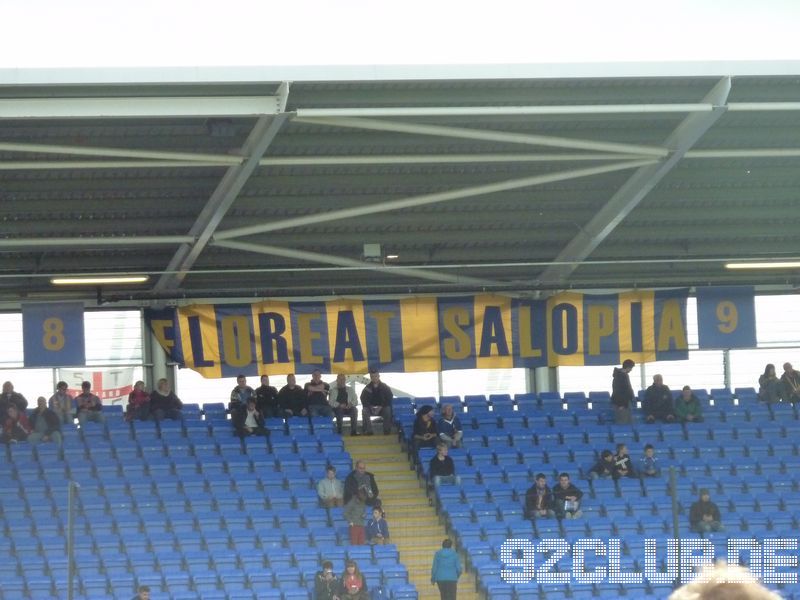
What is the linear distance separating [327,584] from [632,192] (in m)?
7.06

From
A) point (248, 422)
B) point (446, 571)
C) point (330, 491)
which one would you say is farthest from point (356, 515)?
point (248, 422)

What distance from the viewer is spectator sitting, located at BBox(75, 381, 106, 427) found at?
20.9 m

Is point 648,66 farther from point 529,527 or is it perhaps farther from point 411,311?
point 411,311

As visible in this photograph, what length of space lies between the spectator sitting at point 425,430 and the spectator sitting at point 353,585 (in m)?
5.10

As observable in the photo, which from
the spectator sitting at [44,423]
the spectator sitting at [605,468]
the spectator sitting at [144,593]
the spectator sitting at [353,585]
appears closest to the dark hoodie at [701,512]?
the spectator sitting at [605,468]

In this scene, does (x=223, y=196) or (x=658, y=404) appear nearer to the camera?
(x=223, y=196)

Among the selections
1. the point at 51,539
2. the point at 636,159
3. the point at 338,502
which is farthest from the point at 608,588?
the point at 51,539

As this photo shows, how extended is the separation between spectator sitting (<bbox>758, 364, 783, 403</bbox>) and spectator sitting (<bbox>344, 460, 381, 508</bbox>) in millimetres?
8211

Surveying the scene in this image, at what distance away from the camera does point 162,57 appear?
14.3 m

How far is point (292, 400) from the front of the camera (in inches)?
858

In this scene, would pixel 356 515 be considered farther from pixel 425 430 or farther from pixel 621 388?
pixel 621 388

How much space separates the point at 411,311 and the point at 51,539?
816 cm

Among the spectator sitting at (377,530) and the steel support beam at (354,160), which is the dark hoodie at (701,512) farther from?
the steel support beam at (354,160)

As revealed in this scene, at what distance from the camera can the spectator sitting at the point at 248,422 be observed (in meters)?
20.6
